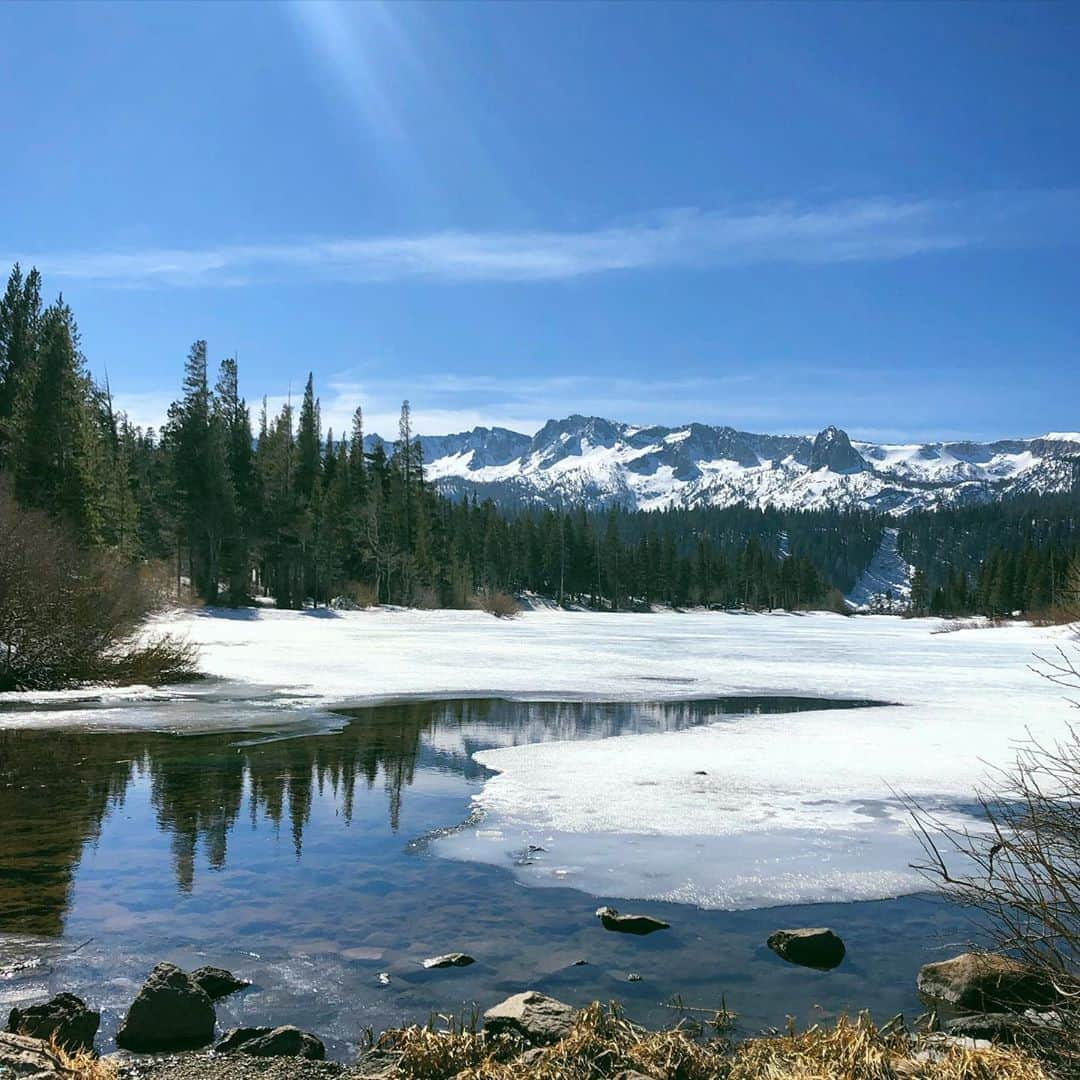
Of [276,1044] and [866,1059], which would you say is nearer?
[866,1059]

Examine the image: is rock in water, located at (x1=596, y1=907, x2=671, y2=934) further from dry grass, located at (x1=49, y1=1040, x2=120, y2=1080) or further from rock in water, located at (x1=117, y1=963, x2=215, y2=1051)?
dry grass, located at (x1=49, y1=1040, x2=120, y2=1080)

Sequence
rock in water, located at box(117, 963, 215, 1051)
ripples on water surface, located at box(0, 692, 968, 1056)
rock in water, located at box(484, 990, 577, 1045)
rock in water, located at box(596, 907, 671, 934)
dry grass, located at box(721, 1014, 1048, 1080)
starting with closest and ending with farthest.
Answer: dry grass, located at box(721, 1014, 1048, 1080) → rock in water, located at box(484, 990, 577, 1045) → rock in water, located at box(117, 963, 215, 1051) → ripples on water surface, located at box(0, 692, 968, 1056) → rock in water, located at box(596, 907, 671, 934)

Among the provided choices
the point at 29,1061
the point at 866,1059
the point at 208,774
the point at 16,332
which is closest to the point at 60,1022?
the point at 29,1061

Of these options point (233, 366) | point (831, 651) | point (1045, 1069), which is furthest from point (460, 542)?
point (1045, 1069)

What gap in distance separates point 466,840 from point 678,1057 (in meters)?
5.86

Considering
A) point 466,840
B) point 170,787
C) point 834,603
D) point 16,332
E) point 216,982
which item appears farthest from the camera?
point 834,603

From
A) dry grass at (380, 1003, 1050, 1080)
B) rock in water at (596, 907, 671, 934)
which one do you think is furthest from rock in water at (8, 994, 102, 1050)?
rock in water at (596, 907, 671, 934)

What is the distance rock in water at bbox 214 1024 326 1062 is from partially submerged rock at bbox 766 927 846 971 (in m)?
3.78

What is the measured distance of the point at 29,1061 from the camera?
179 inches

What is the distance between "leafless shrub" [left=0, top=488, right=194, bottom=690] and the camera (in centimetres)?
2205

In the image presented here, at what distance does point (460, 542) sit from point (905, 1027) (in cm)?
9644

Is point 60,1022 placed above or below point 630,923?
above

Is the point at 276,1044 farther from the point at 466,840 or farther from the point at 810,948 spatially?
the point at 466,840

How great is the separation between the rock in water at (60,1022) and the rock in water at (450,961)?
2303 millimetres
